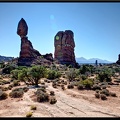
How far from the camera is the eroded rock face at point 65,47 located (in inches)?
4092

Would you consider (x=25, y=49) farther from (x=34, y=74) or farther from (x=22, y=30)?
(x=34, y=74)

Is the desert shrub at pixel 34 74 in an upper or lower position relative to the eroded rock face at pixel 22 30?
lower

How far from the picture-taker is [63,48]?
352 ft

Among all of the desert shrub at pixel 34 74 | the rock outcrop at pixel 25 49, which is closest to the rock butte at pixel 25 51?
the rock outcrop at pixel 25 49

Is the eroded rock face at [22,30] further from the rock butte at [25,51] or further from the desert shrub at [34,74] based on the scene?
the desert shrub at [34,74]

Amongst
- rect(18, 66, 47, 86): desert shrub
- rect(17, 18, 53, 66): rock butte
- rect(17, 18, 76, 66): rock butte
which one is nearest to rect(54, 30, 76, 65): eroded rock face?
rect(17, 18, 76, 66): rock butte

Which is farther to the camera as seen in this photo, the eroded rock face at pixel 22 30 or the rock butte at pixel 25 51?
the eroded rock face at pixel 22 30

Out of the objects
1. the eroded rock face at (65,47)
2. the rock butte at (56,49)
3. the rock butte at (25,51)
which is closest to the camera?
the rock butte at (25,51)

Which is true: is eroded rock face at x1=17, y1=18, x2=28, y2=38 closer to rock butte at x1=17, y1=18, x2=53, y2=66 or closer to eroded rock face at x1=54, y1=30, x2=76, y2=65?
rock butte at x1=17, y1=18, x2=53, y2=66

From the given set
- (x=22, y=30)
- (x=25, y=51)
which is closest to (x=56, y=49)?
(x=22, y=30)

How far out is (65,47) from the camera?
349 feet

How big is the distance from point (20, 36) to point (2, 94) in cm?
8169

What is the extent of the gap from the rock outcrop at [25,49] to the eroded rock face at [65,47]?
16.4 meters

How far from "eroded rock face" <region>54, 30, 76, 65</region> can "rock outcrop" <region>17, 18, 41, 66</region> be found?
16.4 metres
